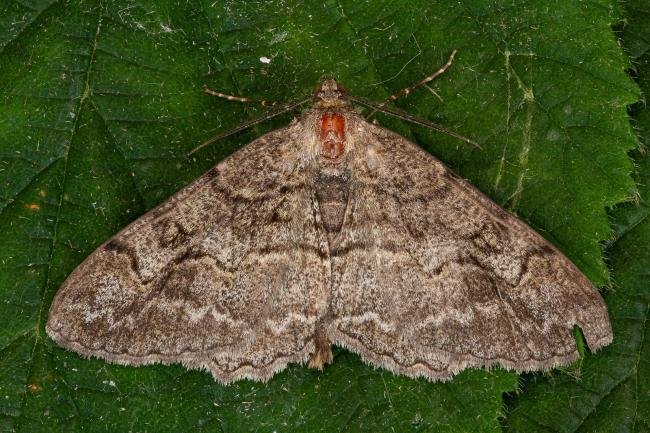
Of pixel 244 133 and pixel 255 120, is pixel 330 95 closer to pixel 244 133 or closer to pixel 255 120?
pixel 255 120

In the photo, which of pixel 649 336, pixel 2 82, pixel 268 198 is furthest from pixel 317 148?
pixel 649 336

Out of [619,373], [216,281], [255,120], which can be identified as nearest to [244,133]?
[255,120]

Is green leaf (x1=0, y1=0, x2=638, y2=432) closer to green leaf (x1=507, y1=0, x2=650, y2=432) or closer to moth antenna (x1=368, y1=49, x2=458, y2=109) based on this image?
moth antenna (x1=368, y1=49, x2=458, y2=109)

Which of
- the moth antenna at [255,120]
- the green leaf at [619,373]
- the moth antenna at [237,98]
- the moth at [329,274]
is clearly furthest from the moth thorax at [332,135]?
the green leaf at [619,373]

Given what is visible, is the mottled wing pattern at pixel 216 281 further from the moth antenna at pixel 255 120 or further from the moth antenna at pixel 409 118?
the moth antenna at pixel 409 118

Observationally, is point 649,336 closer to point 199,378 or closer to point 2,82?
point 199,378
